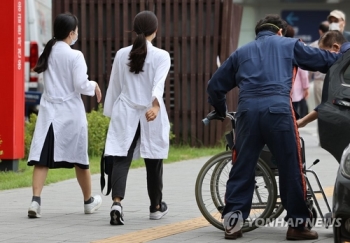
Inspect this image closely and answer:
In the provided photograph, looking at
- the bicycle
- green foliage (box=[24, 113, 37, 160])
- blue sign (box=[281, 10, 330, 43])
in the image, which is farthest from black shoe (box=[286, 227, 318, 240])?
blue sign (box=[281, 10, 330, 43])

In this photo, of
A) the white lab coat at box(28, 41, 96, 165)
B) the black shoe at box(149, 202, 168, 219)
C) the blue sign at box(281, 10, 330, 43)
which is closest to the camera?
the black shoe at box(149, 202, 168, 219)

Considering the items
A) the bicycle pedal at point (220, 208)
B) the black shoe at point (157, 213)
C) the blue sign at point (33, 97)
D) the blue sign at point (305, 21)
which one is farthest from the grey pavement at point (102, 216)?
the blue sign at point (305, 21)

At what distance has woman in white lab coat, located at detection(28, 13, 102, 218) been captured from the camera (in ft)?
28.1

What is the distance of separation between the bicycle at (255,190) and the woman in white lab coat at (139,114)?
2.24ft

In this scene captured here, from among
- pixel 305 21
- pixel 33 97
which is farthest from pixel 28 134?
pixel 305 21

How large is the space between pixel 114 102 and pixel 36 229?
1.25 metres

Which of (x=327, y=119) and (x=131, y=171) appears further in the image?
(x=131, y=171)

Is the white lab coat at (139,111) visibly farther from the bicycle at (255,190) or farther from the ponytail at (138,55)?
the bicycle at (255,190)

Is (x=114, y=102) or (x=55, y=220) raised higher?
(x=114, y=102)

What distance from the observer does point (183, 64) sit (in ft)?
48.3

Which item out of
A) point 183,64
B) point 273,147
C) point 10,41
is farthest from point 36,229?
point 183,64

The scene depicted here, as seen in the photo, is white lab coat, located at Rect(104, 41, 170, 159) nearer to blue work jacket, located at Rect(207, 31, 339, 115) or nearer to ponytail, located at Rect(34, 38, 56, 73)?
ponytail, located at Rect(34, 38, 56, 73)

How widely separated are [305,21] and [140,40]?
2942 centimetres

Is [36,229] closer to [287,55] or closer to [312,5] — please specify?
[287,55]
